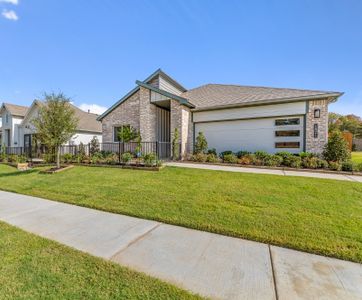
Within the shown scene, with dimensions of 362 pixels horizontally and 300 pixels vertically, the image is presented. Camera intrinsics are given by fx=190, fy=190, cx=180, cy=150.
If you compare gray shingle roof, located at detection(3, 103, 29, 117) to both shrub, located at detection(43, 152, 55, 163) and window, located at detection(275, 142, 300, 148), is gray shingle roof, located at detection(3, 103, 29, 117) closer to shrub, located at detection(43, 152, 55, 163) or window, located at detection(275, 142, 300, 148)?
shrub, located at detection(43, 152, 55, 163)

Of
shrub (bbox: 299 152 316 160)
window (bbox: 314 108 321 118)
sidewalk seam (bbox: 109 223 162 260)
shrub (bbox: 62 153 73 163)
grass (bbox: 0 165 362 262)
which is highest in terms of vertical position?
window (bbox: 314 108 321 118)

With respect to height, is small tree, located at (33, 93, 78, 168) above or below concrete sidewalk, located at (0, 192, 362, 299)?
above

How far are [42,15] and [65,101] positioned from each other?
401 centimetres

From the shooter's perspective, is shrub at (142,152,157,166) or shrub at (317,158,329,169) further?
shrub at (142,152,157,166)

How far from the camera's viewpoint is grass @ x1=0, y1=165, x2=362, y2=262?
10.5ft

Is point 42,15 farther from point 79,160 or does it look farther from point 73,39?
point 79,160

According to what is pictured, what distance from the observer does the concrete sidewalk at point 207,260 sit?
6.86ft

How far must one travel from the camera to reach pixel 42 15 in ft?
29.4

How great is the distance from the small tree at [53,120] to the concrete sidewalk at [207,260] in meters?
6.38

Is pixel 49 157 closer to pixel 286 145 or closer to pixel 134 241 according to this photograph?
pixel 134 241

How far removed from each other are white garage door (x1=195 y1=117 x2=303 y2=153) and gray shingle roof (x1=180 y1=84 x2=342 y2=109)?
48.5 inches

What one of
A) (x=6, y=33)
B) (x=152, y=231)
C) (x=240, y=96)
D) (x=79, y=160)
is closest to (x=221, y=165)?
(x=240, y=96)

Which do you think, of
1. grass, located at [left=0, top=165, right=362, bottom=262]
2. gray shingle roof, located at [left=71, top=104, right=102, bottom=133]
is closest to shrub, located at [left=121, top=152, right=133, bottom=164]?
grass, located at [left=0, top=165, right=362, bottom=262]

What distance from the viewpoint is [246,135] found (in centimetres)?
1199
